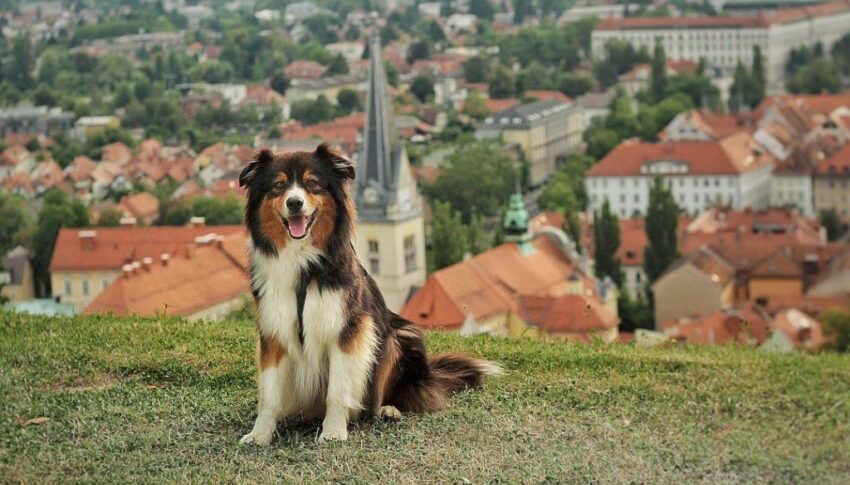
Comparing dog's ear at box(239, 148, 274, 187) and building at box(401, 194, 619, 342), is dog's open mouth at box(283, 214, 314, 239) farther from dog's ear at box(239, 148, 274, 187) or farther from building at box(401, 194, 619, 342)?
building at box(401, 194, 619, 342)

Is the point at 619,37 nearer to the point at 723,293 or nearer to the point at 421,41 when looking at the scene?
the point at 421,41

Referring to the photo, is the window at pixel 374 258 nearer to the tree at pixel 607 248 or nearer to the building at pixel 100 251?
the building at pixel 100 251

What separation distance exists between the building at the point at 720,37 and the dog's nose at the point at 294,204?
3749 inches

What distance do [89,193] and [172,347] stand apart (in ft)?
181

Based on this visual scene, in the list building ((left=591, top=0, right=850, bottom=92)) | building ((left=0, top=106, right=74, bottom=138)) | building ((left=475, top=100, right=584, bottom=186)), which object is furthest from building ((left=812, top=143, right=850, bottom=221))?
building ((left=591, top=0, right=850, bottom=92))

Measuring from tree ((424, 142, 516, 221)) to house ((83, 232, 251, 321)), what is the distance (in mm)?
24439

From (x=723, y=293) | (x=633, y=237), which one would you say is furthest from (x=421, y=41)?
(x=723, y=293)

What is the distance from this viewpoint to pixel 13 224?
164 feet

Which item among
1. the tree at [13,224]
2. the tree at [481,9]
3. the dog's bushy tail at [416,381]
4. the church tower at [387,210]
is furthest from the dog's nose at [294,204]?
the tree at [481,9]

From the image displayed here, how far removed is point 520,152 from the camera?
234ft

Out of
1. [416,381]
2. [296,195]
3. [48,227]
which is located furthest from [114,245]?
[296,195]

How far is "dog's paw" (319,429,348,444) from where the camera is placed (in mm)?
6176

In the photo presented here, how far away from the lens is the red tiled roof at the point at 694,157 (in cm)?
6062

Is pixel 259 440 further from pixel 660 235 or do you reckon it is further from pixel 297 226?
pixel 660 235
